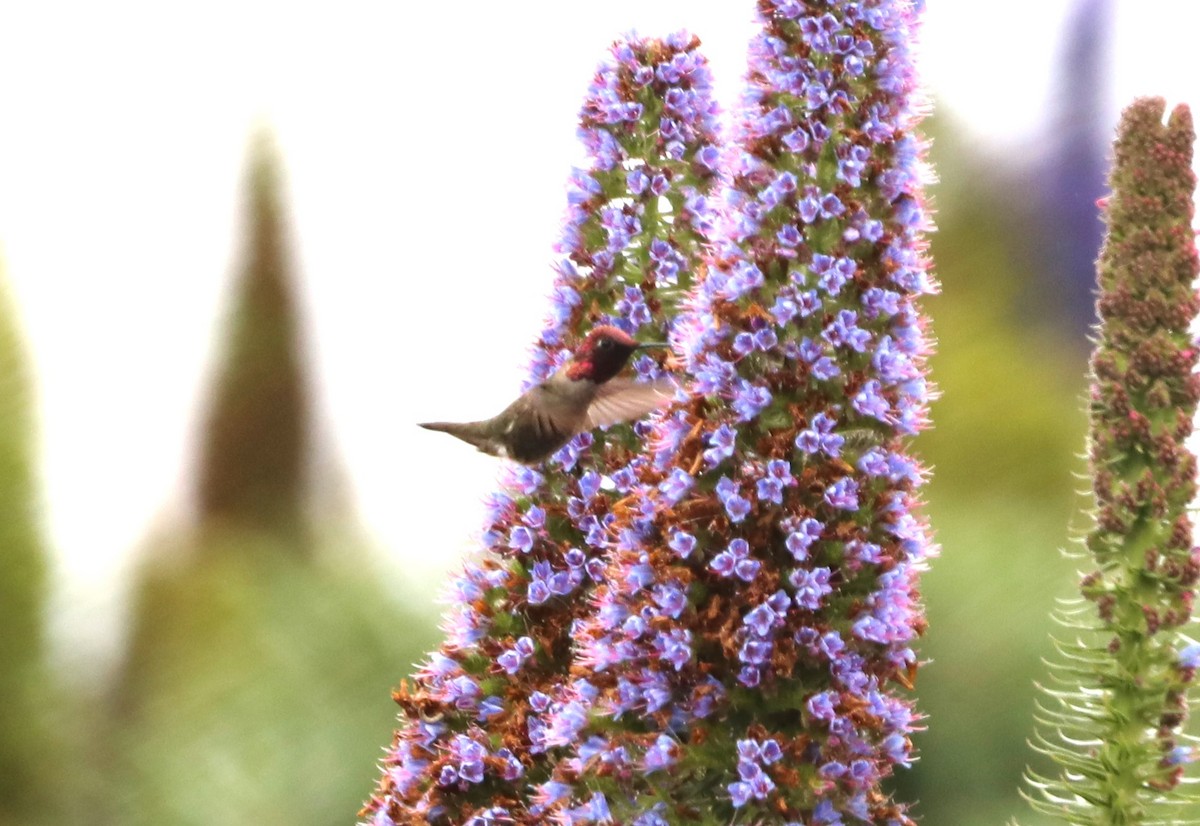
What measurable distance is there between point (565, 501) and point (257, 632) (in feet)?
14.2

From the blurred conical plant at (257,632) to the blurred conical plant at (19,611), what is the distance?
426 millimetres

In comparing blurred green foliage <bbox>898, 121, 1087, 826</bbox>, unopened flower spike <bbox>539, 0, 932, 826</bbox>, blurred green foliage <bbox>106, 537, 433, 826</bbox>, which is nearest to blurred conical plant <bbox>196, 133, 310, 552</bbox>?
blurred green foliage <bbox>106, 537, 433, 826</bbox>

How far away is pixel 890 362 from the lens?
2596mm

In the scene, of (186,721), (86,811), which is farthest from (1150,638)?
(86,811)

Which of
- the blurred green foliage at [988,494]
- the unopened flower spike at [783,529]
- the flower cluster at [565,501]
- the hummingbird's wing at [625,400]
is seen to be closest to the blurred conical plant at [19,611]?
the blurred green foliage at [988,494]

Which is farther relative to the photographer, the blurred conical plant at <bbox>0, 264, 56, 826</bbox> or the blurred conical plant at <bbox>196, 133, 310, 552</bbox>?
the blurred conical plant at <bbox>196, 133, 310, 552</bbox>

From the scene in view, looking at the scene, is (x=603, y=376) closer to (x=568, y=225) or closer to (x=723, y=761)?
(x=568, y=225)

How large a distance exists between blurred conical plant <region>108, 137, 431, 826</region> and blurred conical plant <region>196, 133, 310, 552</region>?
1 cm

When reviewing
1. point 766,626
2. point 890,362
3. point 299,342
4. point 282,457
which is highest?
point 299,342

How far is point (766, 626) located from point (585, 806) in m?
0.43

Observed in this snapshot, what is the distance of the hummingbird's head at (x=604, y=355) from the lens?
284cm

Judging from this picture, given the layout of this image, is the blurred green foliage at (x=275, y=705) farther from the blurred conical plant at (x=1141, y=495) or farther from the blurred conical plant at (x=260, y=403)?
the blurred conical plant at (x=1141, y=495)

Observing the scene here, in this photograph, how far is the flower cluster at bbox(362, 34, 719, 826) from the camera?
2809 mm

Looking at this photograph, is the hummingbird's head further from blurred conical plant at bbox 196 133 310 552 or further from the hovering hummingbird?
blurred conical plant at bbox 196 133 310 552
